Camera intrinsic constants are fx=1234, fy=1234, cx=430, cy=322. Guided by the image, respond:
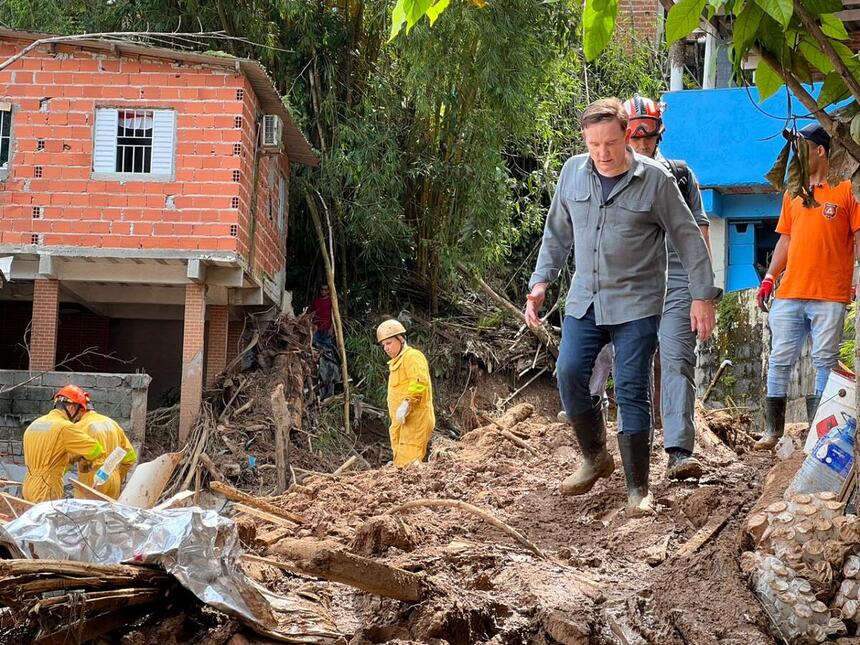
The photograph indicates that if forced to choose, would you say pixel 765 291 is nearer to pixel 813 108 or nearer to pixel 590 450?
pixel 590 450

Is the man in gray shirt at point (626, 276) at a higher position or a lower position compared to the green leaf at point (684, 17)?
lower

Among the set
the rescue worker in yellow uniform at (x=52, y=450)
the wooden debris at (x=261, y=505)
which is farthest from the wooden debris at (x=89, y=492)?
the rescue worker in yellow uniform at (x=52, y=450)

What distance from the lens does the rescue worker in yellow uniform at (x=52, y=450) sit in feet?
37.9

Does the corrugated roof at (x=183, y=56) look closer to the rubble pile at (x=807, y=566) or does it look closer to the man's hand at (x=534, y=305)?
the man's hand at (x=534, y=305)

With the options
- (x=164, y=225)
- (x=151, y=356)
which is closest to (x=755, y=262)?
(x=164, y=225)

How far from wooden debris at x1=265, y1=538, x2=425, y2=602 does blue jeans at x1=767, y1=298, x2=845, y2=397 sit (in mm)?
3686

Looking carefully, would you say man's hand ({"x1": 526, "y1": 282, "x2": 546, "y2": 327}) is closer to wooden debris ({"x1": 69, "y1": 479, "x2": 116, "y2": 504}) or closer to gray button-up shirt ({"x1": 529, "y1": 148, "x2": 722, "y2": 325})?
gray button-up shirt ({"x1": 529, "y1": 148, "x2": 722, "y2": 325})

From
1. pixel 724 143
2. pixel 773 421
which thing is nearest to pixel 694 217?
pixel 773 421

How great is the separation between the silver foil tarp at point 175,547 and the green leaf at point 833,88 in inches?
119

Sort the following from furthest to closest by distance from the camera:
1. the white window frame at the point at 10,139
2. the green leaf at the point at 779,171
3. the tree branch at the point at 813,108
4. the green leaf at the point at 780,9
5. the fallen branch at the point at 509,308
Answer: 1. the fallen branch at the point at 509,308
2. the white window frame at the point at 10,139
3. the green leaf at the point at 779,171
4. the tree branch at the point at 813,108
5. the green leaf at the point at 780,9

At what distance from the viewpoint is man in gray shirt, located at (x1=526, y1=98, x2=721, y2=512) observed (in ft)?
21.4

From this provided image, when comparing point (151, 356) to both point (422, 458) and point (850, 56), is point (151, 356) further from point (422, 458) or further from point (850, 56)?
point (850, 56)

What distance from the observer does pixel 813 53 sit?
500 cm

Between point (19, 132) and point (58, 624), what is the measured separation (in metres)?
14.9
